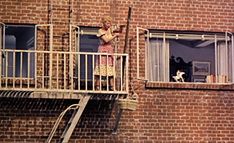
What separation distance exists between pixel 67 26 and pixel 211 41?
337 cm

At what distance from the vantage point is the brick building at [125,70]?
13.3m

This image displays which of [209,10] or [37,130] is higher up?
[209,10]

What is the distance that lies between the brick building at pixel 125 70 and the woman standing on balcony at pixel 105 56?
0.23m

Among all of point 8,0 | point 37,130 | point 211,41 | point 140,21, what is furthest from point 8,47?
point 211,41

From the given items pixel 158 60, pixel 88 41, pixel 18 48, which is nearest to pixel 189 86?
pixel 158 60

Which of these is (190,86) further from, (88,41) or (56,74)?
(56,74)

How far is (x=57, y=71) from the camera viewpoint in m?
13.3

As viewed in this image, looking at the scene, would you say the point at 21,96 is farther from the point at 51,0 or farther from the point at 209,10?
the point at 209,10

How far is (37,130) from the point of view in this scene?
1333 cm

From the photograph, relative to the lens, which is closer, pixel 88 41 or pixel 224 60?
pixel 88 41

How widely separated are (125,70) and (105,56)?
0.53 m

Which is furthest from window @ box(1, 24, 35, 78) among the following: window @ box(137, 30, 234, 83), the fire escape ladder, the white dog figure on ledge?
the white dog figure on ledge

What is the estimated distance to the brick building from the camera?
13.3 meters

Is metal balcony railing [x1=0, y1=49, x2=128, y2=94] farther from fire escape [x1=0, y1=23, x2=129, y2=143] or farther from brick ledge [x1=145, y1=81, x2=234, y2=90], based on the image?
brick ledge [x1=145, y1=81, x2=234, y2=90]
